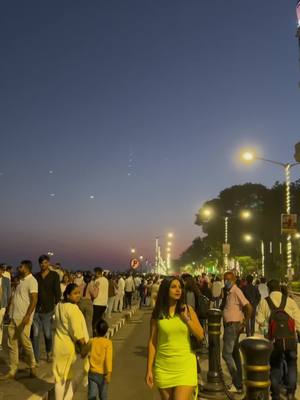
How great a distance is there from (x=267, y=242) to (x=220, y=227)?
884cm

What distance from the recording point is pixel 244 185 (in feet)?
325

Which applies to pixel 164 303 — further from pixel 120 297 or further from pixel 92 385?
pixel 120 297

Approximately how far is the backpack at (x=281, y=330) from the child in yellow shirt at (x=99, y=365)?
2.52 m

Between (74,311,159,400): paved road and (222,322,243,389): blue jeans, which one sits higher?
(222,322,243,389): blue jeans

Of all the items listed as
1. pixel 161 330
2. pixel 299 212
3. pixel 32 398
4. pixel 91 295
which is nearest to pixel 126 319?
pixel 91 295

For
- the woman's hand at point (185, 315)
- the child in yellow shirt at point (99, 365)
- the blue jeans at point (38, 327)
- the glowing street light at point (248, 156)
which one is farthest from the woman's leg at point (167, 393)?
the glowing street light at point (248, 156)

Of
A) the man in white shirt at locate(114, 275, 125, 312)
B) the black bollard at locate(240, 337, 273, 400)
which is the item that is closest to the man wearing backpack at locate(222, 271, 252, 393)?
the black bollard at locate(240, 337, 273, 400)

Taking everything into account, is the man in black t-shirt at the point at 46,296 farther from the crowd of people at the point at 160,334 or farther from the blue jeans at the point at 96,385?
the blue jeans at the point at 96,385

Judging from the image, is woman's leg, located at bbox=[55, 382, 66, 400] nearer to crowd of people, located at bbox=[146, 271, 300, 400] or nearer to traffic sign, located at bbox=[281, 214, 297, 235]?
crowd of people, located at bbox=[146, 271, 300, 400]

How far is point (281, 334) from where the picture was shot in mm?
7723

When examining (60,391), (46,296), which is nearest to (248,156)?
(46,296)

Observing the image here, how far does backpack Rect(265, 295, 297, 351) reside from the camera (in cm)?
773

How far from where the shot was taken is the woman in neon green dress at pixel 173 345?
15.8 ft

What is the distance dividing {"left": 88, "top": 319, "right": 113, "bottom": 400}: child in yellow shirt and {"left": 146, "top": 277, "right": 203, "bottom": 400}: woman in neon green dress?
1444 mm
